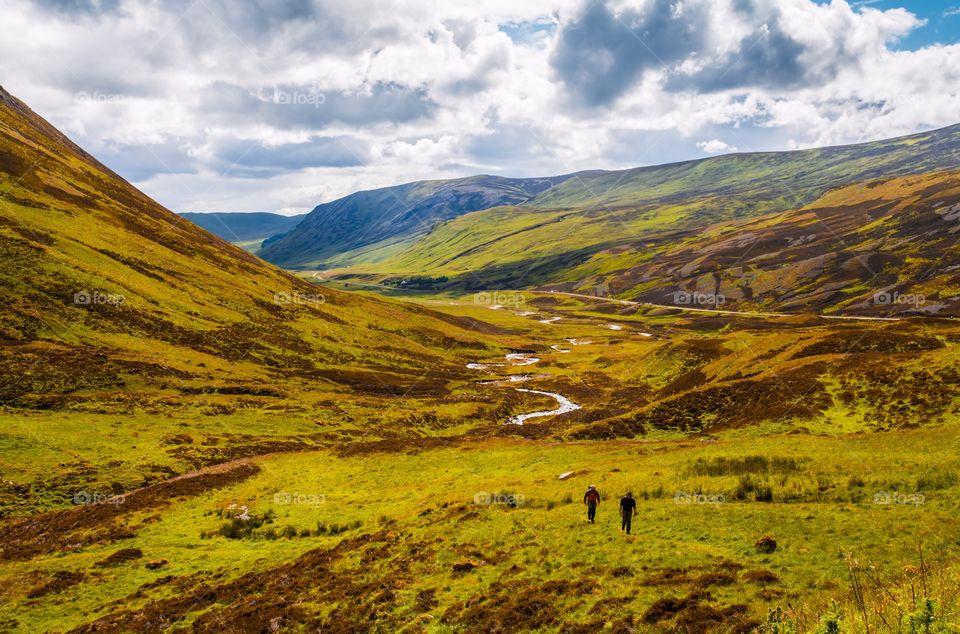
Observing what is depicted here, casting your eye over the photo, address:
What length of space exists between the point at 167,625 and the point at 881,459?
40.3 m

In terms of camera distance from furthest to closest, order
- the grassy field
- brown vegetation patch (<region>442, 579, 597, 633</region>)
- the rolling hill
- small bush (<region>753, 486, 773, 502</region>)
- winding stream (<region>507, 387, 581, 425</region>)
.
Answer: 1. winding stream (<region>507, 387, 581, 425</region>)
2. small bush (<region>753, 486, 773, 502</region>)
3. the rolling hill
4. brown vegetation patch (<region>442, 579, 597, 633</region>)
5. the grassy field

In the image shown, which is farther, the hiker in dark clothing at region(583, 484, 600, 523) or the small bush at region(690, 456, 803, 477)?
the small bush at region(690, 456, 803, 477)

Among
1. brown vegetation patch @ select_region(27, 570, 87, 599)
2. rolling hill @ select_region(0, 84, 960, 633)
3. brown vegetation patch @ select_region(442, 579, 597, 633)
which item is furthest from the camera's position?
brown vegetation patch @ select_region(27, 570, 87, 599)

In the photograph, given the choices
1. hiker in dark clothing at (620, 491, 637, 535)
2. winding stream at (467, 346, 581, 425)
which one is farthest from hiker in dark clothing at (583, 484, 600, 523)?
winding stream at (467, 346, 581, 425)

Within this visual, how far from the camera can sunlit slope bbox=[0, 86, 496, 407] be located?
244 feet

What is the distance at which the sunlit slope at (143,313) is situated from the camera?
74.2 m

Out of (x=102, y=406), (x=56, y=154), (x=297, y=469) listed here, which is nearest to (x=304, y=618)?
(x=297, y=469)

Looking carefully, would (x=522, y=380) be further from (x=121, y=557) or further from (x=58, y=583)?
(x=58, y=583)

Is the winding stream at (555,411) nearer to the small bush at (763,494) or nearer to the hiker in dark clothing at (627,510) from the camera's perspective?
the small bush at (763,494)

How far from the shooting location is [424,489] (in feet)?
148

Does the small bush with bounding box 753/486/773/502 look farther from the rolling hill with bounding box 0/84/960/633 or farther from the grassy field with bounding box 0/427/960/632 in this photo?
the grassy field with bounding box 0/427/960/632

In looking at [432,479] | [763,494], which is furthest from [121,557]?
[763,494]

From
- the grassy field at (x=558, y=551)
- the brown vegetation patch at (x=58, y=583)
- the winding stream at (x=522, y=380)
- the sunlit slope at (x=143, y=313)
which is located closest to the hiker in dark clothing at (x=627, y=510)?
the grassy field at (x=558, y=551)

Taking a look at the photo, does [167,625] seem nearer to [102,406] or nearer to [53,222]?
[102,406]
